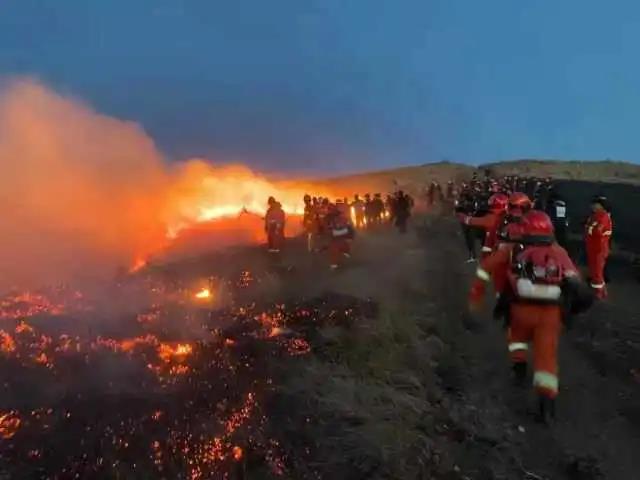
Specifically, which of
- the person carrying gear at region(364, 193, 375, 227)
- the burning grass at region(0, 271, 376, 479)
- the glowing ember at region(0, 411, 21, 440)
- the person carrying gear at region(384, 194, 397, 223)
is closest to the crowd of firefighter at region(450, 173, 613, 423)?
the burning grass at region(0, 271, 376, 479)

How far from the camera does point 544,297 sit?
6.79 m

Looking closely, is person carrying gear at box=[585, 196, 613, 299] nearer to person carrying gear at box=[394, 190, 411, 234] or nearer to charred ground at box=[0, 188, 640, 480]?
charred ground at box=[0, 188, 640, 480]

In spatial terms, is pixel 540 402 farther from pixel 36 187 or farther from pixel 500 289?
pixel 36 187

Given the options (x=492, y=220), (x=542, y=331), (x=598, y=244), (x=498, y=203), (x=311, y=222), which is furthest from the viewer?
(x=311, y=222)

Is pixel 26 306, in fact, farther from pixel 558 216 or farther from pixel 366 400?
pixel 558 216

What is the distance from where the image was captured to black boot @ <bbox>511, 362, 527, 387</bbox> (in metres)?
7.82

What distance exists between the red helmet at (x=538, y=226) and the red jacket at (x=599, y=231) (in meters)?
6.13

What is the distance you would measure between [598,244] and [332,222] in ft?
22.4

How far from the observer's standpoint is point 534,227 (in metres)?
7.07

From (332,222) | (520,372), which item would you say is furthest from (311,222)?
(520,372)

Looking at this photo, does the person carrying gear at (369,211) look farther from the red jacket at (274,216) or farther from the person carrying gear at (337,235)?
the person carrying gear at (337,235)

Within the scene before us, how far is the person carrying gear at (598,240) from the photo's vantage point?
488 inches

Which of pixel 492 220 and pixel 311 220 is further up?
pixel 492 220

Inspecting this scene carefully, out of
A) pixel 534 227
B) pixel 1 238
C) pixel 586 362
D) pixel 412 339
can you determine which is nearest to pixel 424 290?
pixel 412 339
